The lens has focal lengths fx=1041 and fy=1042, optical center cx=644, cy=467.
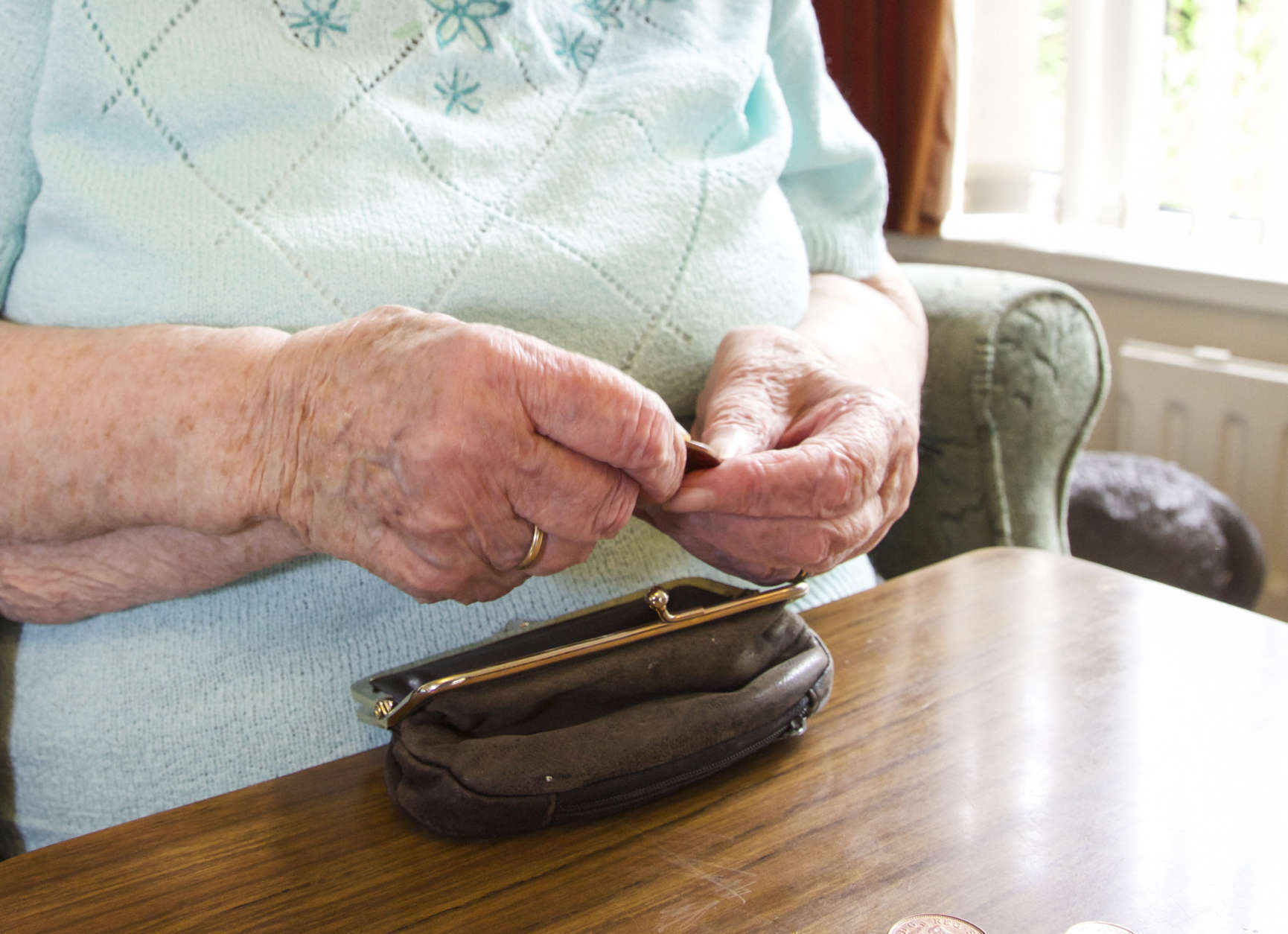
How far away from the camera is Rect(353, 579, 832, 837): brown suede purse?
1.74 feet

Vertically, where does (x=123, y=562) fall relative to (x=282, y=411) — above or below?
below

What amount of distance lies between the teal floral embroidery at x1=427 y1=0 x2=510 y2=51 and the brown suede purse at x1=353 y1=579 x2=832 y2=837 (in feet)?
1.48

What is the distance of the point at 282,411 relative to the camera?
609 millimetres

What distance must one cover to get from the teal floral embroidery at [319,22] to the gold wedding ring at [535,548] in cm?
40

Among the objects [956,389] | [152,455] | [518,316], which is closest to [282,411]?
[152,455]

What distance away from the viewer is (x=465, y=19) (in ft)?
2.62

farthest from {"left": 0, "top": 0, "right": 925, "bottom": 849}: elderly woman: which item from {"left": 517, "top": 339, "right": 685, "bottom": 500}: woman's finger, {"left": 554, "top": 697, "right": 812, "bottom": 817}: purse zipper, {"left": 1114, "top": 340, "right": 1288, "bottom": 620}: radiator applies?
{"left": 1114, "top": 340, "right": 1288, "bottom": 620}: radiator

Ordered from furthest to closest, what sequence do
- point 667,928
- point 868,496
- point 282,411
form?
point 868,496 → point 282,411 → point 667,928

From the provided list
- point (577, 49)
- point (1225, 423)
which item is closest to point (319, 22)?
point (577, 49)

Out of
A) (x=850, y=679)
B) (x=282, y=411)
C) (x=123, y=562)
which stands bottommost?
(x=850, y=679)

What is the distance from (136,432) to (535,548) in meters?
0.24

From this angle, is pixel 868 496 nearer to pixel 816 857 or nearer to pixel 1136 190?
pixel 816 857

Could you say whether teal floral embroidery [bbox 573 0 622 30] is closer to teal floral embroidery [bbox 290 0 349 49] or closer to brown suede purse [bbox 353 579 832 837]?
teal floral embroidery [bbox 290 0 349 49]

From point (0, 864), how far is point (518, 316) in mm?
460
